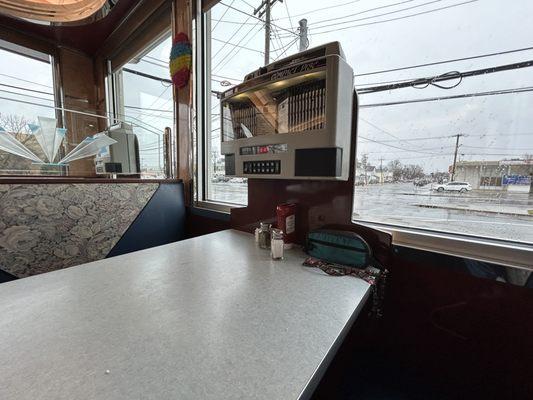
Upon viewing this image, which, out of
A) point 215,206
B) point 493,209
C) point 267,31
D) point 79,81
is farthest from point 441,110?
point 79,81

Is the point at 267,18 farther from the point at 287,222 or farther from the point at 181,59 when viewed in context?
the point at 287,222

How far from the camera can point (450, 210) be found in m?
1.07

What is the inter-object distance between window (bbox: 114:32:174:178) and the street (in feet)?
6.30

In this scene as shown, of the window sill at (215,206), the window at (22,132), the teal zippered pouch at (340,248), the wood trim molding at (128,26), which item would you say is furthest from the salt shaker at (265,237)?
the wood trim molding at (128,26)

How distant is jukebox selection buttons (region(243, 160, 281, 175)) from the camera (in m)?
1.10

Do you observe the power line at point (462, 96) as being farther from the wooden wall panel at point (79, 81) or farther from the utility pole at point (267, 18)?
the wooden wall panel at point (79, 81)

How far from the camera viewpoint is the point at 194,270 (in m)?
0.90

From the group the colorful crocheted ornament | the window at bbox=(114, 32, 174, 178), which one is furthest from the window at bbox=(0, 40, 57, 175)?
the colorful crocheted ornament

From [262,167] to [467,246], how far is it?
885 mm

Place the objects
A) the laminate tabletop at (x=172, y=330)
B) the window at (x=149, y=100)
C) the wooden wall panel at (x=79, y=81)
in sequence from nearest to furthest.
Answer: the laminate tabletop at (x=172, y=330), the window at (x=149, y=100), the wooden wall panel at (x=79, y=81)

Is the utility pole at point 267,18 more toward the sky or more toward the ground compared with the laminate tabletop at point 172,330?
more toward the sky

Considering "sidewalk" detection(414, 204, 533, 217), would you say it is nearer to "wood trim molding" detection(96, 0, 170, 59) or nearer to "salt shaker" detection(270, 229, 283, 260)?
"salt shaker" detection(270, 229, 283, 260)

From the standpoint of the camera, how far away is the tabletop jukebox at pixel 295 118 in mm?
931

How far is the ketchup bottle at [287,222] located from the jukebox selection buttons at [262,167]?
22 cm
